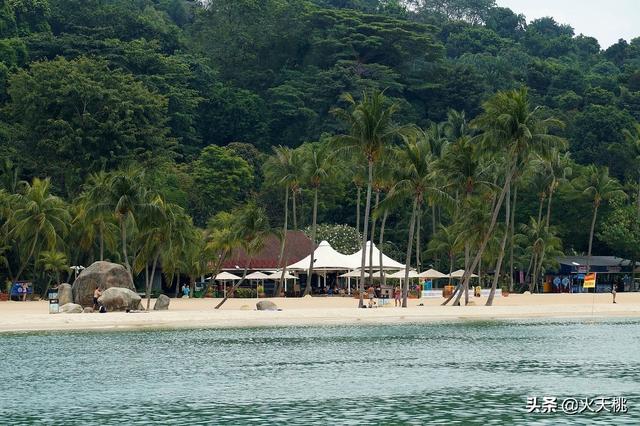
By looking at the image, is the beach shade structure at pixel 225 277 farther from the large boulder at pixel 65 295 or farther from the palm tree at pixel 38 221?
the large boulder at pixel 65 295

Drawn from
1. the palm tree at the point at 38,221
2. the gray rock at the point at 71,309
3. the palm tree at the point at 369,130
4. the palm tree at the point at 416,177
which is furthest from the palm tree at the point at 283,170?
the gray rock at the point at 71,309

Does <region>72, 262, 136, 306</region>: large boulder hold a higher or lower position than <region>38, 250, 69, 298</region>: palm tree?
lower

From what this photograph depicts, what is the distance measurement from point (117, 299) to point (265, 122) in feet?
243

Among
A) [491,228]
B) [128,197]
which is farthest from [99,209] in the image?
[491,228]

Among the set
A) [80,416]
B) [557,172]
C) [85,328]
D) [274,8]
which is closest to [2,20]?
[274,8]

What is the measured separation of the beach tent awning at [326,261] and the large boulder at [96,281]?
23.6 m

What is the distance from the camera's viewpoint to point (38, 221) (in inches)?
2992

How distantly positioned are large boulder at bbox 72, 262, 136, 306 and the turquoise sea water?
1013cm

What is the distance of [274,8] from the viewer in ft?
500

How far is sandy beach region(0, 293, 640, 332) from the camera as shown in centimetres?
5438

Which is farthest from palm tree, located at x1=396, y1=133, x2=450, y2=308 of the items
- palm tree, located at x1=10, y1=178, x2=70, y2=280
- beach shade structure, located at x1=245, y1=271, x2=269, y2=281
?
palm tree, located at x1=10, y1=178, x2=70, y2=280

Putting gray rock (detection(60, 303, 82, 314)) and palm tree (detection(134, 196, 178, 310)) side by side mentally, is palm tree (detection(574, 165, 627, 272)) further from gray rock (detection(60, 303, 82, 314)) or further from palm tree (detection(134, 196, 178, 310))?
gray rock (detection(60, 303, 82, 314))

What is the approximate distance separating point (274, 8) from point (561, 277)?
67.8m

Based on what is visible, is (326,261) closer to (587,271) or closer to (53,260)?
(53,260)
